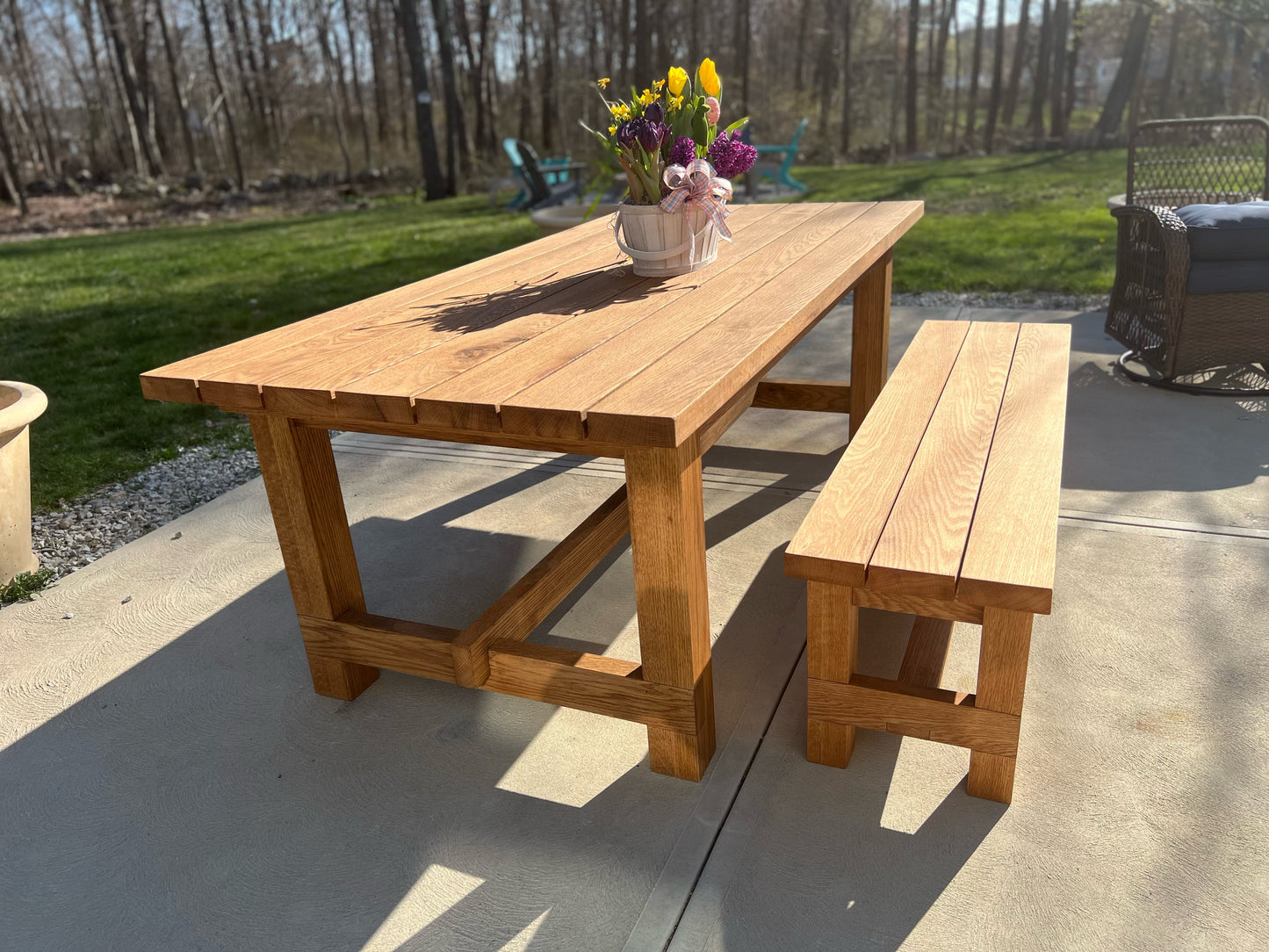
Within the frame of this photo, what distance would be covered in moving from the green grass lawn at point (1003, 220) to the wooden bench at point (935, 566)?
12.2ft

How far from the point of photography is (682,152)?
2.07 metres

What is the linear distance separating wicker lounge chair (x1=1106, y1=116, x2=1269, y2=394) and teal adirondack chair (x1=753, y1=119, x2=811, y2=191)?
6.25 meters

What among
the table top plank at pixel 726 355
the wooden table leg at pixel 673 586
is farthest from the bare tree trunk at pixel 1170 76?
the wooden table leg at pixel 673 586

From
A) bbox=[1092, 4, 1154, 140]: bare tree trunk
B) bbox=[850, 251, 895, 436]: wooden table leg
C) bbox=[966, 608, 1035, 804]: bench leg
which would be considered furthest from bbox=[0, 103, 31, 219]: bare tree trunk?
bbox=[1092, 4, 1154, 140]: bare tree trunk

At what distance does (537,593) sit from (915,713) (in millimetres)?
813

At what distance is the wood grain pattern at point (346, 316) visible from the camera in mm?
1632

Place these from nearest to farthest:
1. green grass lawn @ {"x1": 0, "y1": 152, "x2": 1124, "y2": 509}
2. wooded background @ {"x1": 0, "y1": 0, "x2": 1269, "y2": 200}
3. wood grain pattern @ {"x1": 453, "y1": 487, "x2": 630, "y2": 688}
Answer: wood grain pattern @ {"x1": 453, "y1": 487, "x2": 630, "y2": 688}, green grass lawn @ {"x1": 0, "y1": 152, "x2": 1124, "y2": 509}, wooded background @ {"x1": 0, "y1": 0, "x2": 1269, "y2": 200}

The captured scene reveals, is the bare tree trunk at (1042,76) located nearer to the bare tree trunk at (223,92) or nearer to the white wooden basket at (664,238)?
the bare tree trunk at (223,92)

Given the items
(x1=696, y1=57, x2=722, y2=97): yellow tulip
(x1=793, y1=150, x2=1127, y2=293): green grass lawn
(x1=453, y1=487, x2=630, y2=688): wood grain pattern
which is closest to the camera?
(x1=453, y1=487, x2=630, y2=688): wood grain pattern

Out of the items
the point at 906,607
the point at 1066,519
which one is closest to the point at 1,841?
the point at 906,607

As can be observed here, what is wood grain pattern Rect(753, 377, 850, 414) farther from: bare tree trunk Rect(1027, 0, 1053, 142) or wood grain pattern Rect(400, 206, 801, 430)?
bare tree trunk Rect(1027, 0, 1053, 142)

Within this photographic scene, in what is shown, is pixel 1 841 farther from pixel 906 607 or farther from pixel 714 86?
pixel 714 86

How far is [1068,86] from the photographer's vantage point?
16.9 metres

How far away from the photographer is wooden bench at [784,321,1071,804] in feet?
4.66
